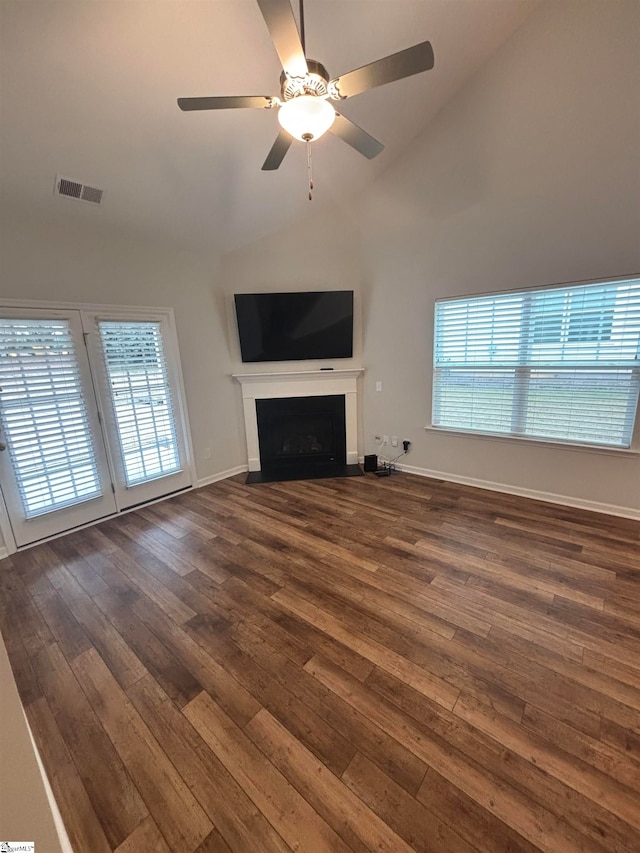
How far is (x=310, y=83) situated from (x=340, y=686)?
2894 millimetres

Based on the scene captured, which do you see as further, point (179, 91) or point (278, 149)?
point (179, 91)

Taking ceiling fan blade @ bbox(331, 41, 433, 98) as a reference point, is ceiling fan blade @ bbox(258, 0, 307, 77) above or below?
above

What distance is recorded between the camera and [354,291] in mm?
4086

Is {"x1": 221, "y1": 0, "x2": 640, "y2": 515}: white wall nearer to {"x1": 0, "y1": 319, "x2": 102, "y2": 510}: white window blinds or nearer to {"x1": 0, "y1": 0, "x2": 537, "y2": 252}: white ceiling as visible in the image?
{"x1": 0, "y1": 0, "x2": 537, "y2": 252}: white ceiling

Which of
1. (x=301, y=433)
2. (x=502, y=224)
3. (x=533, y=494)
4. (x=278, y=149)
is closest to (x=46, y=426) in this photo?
(x=301, y=433)

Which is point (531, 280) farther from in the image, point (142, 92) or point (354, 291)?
point (142, 92)

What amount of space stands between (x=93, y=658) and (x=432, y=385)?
3629 millimetres

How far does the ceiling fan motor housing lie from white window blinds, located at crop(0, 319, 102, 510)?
2521mm

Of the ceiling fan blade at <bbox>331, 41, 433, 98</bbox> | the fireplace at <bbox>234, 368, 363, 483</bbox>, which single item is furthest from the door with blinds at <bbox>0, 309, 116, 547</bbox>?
the ceiling fan blade at <bbox>331, 41, 433, 98</bbox>

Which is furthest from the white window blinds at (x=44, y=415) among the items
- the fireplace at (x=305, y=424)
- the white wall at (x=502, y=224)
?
the white wall at (x=502, y=224)

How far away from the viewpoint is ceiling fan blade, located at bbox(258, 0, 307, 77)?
4.36 ft

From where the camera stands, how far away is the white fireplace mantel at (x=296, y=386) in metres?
4.14

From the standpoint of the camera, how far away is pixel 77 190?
8.39 feet

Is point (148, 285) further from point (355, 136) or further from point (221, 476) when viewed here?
point (355, 136)
